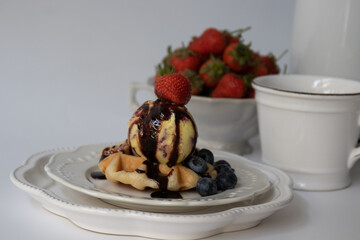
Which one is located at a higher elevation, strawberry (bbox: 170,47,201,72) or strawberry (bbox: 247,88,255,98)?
strawberry (bbox: 170,47,201,72)

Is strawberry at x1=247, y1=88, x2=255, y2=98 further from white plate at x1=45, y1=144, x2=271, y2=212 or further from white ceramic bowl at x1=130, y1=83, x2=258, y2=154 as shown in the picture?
white plate at x1=45, y1=144, x2=271, y2=212

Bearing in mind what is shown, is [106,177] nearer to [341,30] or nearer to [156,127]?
[156,127]

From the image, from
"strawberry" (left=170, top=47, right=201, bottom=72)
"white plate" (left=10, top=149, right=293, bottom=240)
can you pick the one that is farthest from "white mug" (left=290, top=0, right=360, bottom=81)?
"white plate" (left=10, top=149, right=293, bottom=240)

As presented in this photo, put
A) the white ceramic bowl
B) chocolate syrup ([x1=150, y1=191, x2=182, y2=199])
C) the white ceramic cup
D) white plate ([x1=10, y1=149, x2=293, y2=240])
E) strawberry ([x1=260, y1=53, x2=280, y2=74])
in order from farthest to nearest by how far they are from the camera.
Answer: strawberry ([x1=260, y1=53, x2=280, y2=74])
the white ceramic bowl
the white ceramic cup
chocolate syrup ([x1=150, y1=191, x2=182, y2=199])
white plate ([x1=10, y1=149, x2=293, y2=240])

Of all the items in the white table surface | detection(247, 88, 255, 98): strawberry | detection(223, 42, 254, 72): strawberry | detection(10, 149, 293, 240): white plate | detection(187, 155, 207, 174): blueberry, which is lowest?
the white table surface

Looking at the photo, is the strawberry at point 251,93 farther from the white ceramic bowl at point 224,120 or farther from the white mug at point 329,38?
the white mug at point 329,38

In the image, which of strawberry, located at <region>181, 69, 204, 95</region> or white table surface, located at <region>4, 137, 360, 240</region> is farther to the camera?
strawberry, located at <region>181, 69, 204, 95</region>

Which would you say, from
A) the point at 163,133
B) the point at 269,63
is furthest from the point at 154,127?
the point at 269,63

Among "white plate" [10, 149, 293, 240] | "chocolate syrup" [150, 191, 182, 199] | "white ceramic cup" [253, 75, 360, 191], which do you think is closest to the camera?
"white plate" [10, 149, 293, 240]
